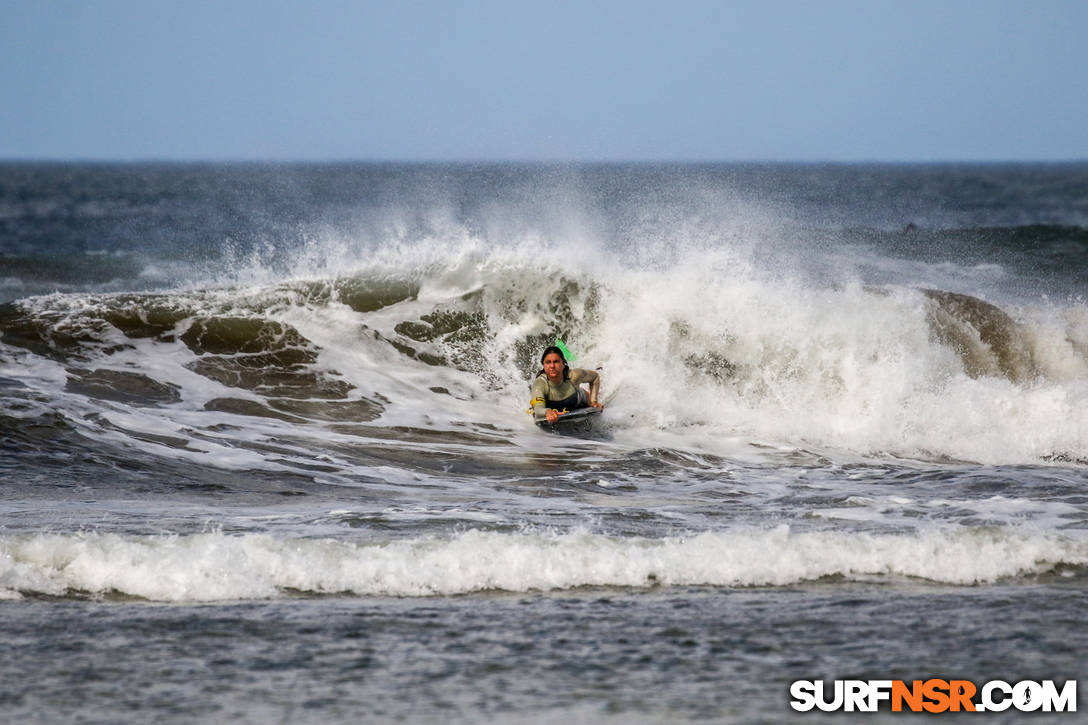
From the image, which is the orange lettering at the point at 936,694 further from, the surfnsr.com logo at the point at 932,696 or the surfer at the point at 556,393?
the surfer at the point at 556,393

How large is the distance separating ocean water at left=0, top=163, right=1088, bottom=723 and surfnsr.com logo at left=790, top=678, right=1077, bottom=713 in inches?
4.0

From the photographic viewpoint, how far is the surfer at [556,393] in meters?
12.3

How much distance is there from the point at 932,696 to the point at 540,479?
5535 mm

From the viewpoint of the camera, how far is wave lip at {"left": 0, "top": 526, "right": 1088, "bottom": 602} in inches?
268

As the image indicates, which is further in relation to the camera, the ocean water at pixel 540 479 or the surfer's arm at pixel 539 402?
the surfer's arm at pixel 539 402

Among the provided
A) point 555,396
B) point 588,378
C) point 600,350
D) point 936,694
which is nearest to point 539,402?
point 555,396

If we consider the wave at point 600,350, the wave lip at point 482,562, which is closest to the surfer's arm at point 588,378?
the wave at point 600,350

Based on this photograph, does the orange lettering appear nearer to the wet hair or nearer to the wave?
the wave

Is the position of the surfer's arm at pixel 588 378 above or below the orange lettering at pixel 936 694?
above

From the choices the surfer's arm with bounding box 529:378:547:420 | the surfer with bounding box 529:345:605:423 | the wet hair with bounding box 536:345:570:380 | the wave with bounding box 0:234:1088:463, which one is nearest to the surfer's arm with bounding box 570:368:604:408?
the surfer with bounding box 529:345:605:423

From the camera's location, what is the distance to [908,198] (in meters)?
63.4

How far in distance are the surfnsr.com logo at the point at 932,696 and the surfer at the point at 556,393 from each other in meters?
7.36

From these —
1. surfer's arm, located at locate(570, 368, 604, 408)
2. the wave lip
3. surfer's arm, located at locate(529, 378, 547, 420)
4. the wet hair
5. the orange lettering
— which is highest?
the wet hair

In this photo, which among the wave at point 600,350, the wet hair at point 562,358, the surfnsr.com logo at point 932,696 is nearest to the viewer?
the surfnsr.com logo at point 932,696
